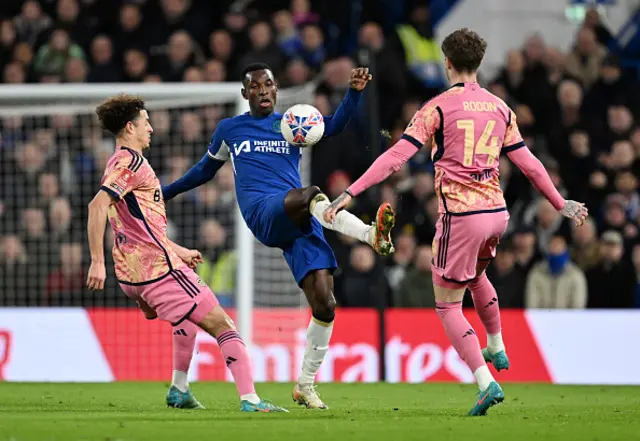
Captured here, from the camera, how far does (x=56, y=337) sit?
43.4ft

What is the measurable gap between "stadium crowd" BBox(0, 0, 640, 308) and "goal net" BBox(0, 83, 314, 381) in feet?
0.08

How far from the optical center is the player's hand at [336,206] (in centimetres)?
764

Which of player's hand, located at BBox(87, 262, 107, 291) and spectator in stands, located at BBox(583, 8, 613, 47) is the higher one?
spectator in stands, located at BBox(583, 8, 613, 47)

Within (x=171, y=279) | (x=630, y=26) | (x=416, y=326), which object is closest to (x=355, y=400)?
(x=171, y=279)

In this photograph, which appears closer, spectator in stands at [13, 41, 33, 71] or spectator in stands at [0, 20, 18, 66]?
spectator in stands at [13, 41, 33, 71]

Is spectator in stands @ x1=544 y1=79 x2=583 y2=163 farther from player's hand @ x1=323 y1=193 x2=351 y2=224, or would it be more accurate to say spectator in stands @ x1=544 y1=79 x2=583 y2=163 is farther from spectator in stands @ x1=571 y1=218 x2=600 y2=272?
player's hand @ x1=323 y1=193 x2=351 y2=224

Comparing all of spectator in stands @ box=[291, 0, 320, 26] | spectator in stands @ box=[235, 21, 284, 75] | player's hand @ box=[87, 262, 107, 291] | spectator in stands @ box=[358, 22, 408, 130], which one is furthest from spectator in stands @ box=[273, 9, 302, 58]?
player's hand @ box=[87, 262, 107, 291]

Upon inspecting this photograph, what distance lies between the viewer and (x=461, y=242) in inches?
313

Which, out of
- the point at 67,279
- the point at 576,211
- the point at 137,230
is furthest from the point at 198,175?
the point at 67,279

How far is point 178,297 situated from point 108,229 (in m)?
6.25

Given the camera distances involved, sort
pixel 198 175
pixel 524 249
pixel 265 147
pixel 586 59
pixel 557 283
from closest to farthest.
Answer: pixel 265 147
pixel 198 175
pixel 557 283
pixel 524 249
pixel 586 59

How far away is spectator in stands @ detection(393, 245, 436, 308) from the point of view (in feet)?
45.9

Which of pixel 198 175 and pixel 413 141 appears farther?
pixel 198 175

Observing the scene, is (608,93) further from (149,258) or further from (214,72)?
(149,258)
